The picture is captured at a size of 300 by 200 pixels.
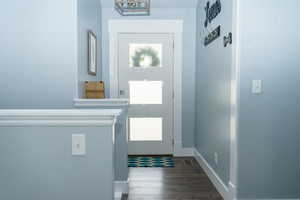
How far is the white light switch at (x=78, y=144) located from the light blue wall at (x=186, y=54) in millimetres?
2707

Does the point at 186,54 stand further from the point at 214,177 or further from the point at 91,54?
the point at 214,177

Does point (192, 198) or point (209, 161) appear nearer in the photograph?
point (192, 198)

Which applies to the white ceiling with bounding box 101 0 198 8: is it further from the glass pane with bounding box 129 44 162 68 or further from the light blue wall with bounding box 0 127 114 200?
the light blue wall with bounding box 0 127 114 200

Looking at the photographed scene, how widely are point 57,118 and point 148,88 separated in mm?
2761

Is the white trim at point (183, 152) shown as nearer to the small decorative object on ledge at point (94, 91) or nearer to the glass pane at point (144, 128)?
the glass pane at point (144, 128)

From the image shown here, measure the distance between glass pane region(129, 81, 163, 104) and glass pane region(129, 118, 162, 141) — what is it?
289 millimetres

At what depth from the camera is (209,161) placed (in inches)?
119

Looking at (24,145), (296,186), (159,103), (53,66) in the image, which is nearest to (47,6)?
(53,66)

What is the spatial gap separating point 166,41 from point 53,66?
1.96m

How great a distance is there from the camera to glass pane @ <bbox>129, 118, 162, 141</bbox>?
395 cm

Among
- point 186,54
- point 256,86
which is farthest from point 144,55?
point 256,86

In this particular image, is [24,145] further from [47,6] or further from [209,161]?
[209,161]

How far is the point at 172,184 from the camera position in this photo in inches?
109

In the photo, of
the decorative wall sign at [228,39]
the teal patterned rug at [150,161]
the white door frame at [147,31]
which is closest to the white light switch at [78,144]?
the decorative wall sign at [228,39]
